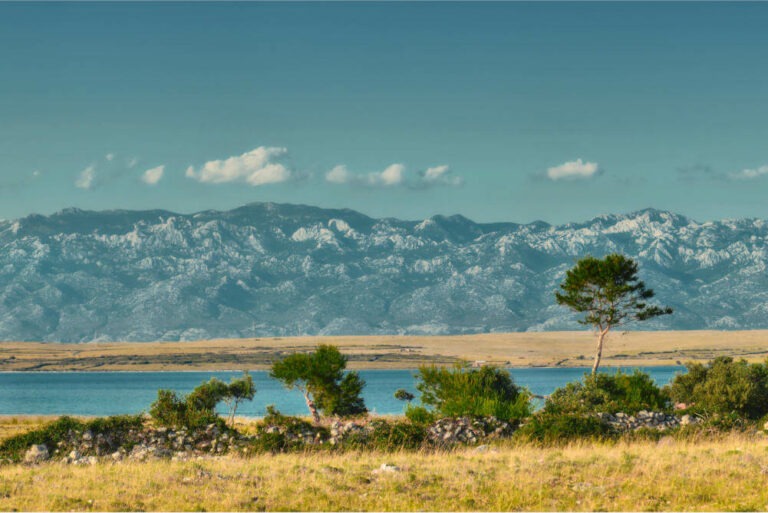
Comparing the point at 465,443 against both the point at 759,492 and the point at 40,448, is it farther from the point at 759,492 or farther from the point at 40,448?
the point at 40,448

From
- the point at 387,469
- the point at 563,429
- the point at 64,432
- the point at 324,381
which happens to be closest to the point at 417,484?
the point at 387,469

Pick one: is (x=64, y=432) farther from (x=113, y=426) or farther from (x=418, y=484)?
(x=418, y=484)

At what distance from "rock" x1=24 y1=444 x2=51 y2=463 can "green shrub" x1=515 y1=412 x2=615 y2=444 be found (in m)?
16.5

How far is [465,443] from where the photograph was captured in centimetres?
3412

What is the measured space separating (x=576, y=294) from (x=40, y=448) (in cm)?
4812

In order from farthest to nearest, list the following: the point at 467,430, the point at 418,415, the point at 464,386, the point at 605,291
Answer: the point at 605,291 → the point at 464,386 → the point at 418,415 → the point at 467,430

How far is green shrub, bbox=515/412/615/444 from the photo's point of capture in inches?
1328

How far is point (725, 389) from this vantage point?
4862 centimetres

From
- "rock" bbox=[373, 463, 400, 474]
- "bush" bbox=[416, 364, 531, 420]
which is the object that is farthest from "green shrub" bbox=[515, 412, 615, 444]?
"bush" bbox=[416, 364, 531, 420]

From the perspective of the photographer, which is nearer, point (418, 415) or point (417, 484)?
point (417, 484)

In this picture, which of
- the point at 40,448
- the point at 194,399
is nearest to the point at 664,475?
the point at 40,448

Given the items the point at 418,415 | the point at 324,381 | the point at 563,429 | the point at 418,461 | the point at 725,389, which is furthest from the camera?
the point at 324,381

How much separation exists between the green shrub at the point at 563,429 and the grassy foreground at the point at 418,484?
4793mm

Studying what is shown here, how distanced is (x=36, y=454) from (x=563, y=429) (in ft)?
60.3
